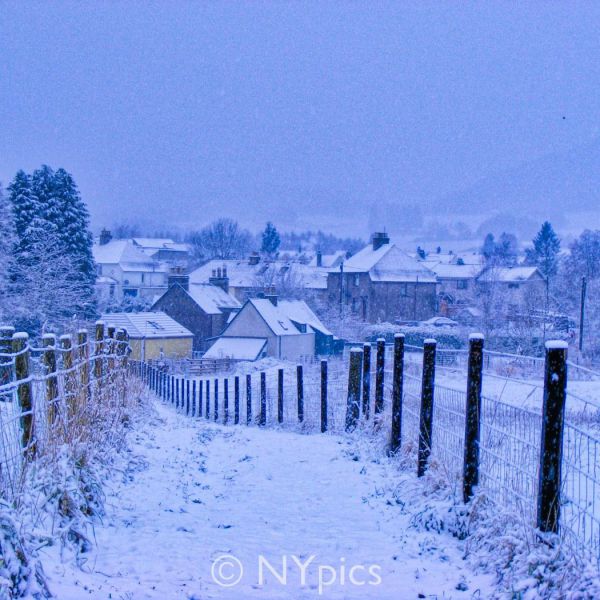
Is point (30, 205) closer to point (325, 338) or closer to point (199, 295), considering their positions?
point (199, 295)

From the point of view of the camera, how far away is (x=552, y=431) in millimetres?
4352

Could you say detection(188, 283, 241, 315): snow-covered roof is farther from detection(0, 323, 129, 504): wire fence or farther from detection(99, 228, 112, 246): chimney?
detection(0, 323, 129, 504): wire fence

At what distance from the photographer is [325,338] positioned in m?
50.0

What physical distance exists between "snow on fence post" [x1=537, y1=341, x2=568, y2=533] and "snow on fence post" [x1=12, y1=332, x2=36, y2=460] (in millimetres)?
3640

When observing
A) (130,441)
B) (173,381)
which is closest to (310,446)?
(130,441)

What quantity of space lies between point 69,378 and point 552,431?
15.0 feet

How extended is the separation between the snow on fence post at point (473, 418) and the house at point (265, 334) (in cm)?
3753

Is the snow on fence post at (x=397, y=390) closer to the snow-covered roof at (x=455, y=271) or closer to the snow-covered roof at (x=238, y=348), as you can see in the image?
the snow-covered roof at (x=238, y=348)

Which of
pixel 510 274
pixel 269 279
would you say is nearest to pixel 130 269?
pixel 269 279

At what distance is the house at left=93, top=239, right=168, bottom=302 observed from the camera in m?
80.4

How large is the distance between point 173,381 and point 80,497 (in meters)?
17.7

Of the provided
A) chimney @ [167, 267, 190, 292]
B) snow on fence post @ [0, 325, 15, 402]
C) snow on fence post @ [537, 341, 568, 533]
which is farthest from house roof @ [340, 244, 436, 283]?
snow on fence post @ [537, 341, 568, 533]

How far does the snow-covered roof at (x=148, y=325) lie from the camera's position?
139ft

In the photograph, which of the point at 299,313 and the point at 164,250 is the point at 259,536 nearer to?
the point at 299,313
